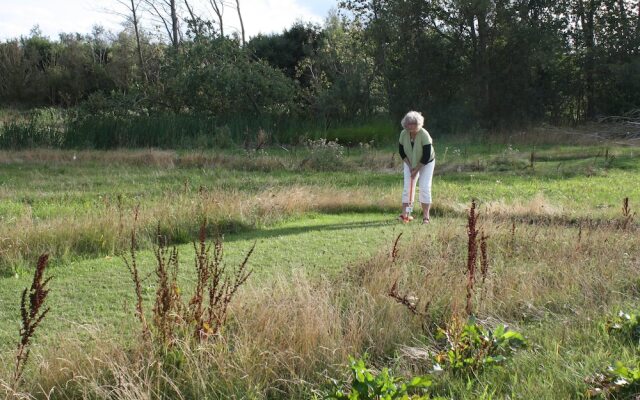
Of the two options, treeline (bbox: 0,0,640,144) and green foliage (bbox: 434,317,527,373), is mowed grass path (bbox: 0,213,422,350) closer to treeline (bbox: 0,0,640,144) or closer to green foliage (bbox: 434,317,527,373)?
green foliage (bbox: 434,317,527,373)

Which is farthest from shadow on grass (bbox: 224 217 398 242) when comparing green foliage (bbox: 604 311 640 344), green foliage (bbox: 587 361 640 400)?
green foliage (bbox: 587 361 640 400)

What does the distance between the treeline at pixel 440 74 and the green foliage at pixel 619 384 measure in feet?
70.8

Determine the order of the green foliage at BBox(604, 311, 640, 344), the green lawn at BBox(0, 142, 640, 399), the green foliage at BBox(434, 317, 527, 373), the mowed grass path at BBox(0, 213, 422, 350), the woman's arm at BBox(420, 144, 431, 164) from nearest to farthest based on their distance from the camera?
the green foliage at BBox(434, 317, 527, 373), the green foliage at BBox(604, 311, 640, 344), the green lawn at BBox(0, 142, 640, 399), the mowed grass path at BBox(0, 213, 422, 350), the woman's arm at BBox(420, 144, 431, 164)

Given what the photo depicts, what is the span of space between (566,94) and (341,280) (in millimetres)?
24313

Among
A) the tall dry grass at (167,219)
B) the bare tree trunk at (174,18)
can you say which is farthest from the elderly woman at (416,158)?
the bare tree trunk at (174,18)

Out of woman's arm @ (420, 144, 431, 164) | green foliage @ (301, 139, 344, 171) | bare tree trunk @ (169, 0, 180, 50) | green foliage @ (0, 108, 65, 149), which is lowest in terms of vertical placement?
green foliage @ (301, 139, 344, 171)

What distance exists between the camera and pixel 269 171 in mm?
15938

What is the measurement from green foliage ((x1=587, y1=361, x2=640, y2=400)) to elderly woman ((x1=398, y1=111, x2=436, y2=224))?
19.0 ft

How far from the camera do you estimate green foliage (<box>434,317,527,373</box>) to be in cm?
385

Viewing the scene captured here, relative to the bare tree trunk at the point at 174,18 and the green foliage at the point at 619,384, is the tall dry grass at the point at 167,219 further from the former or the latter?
the bare tree trunk at the point at 174,18

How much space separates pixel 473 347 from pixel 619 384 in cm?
90

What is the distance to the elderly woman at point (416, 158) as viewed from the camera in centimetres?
910

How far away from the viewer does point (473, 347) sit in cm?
398

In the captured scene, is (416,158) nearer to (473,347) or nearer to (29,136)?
(473,347)
